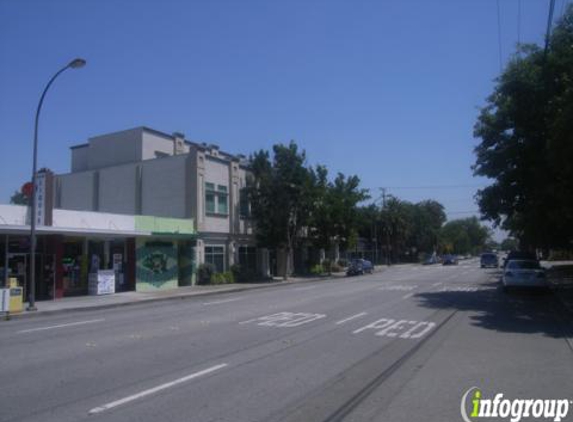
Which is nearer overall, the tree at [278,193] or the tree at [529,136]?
the tree at [529,136]

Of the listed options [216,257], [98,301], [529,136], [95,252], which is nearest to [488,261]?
[216,257]

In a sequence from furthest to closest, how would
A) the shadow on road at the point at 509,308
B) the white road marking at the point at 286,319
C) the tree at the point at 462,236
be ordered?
the tree at the point at 462,236, the white road marking at the point at 286,319, the shadow on road at the point at 509,308

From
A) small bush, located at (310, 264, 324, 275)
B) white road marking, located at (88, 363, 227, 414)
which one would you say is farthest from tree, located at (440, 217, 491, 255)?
white road marking, located at (88, 363, 227, 414)

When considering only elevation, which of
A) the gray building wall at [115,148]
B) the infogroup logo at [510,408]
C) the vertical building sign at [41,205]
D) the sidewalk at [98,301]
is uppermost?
the gray building wall at [115,148]

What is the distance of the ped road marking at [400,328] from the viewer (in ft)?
40.9

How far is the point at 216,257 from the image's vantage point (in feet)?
123

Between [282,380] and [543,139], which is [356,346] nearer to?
[282,380]

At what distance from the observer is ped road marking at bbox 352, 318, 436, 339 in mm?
12469

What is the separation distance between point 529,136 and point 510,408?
17155 millimetres

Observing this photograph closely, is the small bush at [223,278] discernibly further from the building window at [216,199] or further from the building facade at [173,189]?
the building window at [216,199]

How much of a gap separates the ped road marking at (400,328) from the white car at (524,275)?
37.5 ft

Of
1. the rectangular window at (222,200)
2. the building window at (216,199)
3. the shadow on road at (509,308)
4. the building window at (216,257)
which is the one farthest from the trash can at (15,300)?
the rectangular window at (222,200)

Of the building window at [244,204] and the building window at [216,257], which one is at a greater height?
the building window at [244,204]

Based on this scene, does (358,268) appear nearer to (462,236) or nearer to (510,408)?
(510,408)
